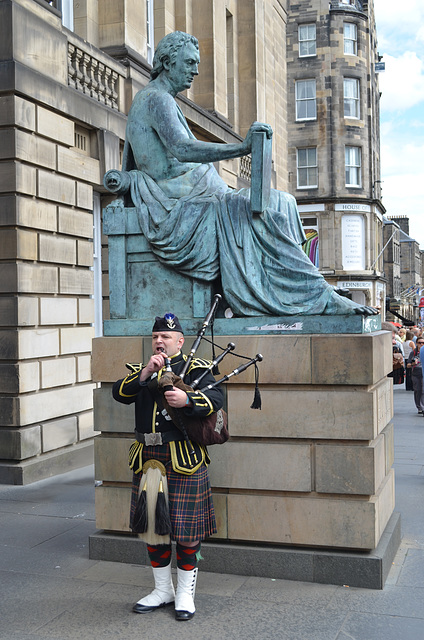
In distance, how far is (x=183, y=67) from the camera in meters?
5.94

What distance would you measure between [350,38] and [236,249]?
145 ft

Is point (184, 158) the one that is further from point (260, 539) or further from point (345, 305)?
point (260, 539)

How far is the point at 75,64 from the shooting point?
1100 cm

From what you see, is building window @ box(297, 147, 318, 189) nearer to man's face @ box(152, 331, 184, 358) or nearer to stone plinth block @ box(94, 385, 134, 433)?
stone plinth block @ box(94, 385, 134, 433)

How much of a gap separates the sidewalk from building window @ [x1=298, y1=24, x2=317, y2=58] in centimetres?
→ 4318

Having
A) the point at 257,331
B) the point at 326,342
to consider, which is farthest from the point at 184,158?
the point at 326,342

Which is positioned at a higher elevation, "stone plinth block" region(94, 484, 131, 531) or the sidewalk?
"stone plinth block" region(94, 484, 131, 531)

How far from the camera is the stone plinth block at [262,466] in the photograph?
529 cm

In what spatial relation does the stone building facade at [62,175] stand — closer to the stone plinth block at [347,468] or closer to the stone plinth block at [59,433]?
the stone plinth block at [59,433]

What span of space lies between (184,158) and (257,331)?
150 centimetres

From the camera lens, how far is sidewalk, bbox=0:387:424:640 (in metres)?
4.35

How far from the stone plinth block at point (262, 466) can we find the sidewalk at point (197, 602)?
682mm

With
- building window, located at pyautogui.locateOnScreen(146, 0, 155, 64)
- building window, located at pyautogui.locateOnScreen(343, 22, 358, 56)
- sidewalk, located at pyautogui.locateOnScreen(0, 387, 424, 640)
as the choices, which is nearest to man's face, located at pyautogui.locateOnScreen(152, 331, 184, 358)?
sidewalk, located at pyautogui.locateOnScreen(0, 387, 424, 640)

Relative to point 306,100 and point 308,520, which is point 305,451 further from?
point 306,100
